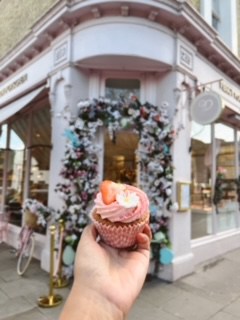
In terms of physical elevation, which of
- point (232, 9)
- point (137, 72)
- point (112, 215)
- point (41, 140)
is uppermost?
point (232, 9)

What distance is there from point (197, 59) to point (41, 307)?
5584 mm

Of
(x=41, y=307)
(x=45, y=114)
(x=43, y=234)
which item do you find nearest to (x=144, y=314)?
(x=41, y=307)

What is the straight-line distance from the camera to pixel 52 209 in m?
5.86

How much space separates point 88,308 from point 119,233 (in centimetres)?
43

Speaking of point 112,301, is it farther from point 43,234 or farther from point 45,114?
point 45,114

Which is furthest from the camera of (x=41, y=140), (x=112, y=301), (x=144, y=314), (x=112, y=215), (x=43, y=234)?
(x=41, y=140)

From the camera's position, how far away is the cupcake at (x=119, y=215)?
1.57 m

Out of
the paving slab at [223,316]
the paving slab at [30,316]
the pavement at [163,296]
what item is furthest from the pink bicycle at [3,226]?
the paving slab at [223,316]

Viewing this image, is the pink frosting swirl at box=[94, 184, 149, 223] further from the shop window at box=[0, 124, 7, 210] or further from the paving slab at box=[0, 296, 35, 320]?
the shop window at box=[0, 124, 7, 210]

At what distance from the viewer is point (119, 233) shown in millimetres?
1585

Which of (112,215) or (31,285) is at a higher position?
(112,215)

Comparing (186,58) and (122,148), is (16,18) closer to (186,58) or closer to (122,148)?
(186,58)

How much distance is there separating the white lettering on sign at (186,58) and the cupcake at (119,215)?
16.0ft

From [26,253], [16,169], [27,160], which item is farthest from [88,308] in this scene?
[16,169]
